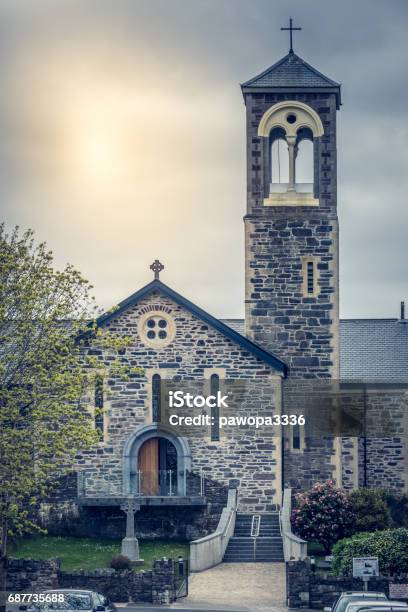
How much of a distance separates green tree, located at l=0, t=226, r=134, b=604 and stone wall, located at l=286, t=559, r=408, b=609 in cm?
675

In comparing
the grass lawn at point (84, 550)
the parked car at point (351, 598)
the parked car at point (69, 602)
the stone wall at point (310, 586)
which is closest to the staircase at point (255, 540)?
the grass lawn at point (84, 550)

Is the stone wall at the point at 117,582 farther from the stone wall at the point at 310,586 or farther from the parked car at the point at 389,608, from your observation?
the parked car at the point at 389,608

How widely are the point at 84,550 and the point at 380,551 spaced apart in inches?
411

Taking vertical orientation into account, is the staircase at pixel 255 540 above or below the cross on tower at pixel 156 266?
below

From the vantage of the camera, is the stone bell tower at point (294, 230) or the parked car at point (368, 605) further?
the stone bell tower at point (294, 230)

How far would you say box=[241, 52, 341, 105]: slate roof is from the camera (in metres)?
50.8

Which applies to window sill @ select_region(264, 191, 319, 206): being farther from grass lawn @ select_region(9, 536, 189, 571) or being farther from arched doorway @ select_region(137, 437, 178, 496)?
grass lawn @ select_region(9, 536, 189, 571)

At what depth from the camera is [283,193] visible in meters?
51.1

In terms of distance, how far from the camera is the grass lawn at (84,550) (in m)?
43.3

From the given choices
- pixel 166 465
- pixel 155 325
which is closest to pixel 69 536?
pixel 166 465

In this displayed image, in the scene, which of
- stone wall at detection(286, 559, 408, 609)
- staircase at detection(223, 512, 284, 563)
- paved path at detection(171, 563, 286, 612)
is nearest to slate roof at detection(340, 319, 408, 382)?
staircase at detection(223, 512, 284, 563)

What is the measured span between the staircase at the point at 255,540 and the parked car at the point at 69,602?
11.1 metres

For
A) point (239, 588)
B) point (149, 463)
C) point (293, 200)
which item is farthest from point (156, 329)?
point (239, 588)

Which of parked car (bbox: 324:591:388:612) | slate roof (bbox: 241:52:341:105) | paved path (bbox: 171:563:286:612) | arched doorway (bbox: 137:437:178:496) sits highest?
slate roof (bbox: 241:52:341:105)
